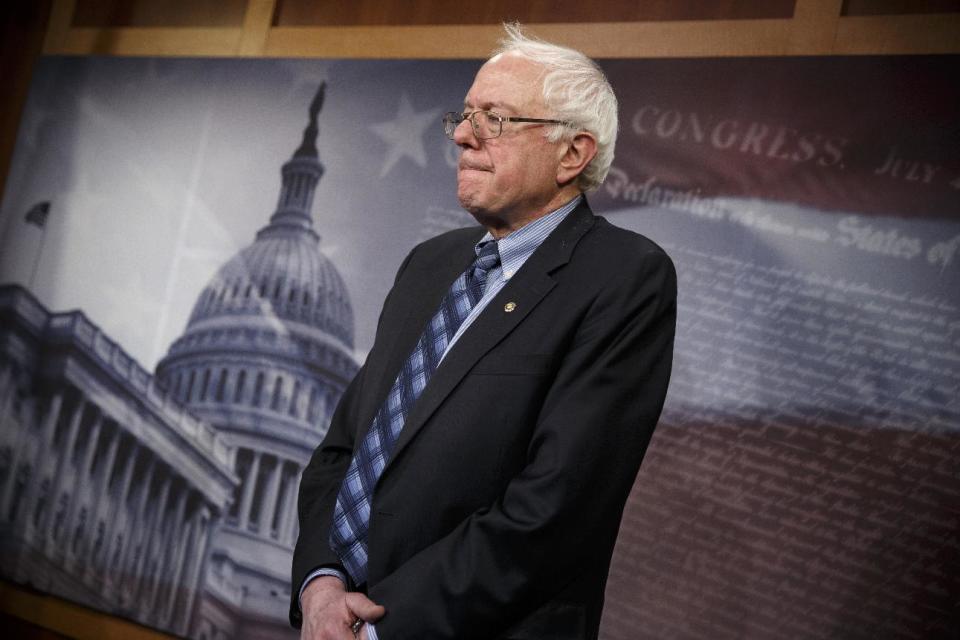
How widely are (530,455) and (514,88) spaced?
0.53 meters

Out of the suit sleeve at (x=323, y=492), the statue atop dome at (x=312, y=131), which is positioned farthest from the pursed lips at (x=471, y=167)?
the statue atop dome at (x=312, y=131)

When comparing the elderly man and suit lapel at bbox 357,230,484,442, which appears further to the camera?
suit lapel at bbox 357,230,484,442

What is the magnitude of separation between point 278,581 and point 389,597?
173cm

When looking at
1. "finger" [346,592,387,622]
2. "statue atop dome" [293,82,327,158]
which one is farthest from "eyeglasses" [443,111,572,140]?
"statue atop dome" [293,82,327,158]

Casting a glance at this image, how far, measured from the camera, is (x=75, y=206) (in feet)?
11.7

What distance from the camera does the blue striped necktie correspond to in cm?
146

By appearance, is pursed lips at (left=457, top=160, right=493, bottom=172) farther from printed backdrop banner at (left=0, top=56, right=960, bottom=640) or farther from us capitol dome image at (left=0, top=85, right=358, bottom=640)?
us capitol dome image at (left=0, top=85, right=358, bottom=640)

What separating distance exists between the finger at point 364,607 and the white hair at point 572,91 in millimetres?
688

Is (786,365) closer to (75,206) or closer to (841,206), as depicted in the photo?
(841,206)

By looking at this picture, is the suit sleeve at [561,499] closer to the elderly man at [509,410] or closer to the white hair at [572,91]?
the elderly man at [509,410]

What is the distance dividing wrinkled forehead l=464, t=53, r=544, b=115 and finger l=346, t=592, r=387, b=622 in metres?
0.71

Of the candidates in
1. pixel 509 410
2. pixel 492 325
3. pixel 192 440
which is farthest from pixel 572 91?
pixel 192 440

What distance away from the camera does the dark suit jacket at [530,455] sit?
4.21 feet

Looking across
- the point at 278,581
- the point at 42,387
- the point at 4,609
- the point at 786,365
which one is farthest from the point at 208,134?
the point at 786,365
